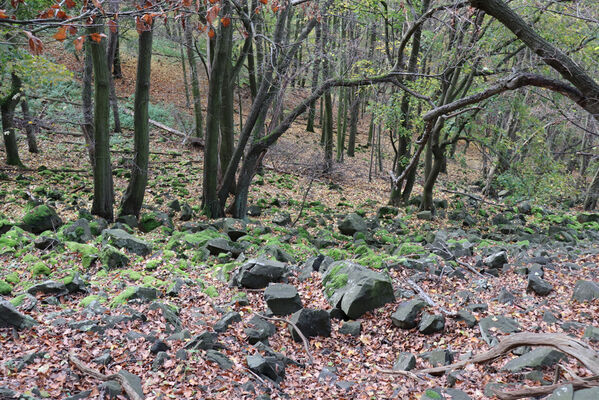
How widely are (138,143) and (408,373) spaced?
27.4ft

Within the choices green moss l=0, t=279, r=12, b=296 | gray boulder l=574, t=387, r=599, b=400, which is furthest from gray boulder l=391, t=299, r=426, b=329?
green moss l=0, t=279, r=12, b=296

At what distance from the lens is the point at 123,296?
5559mm

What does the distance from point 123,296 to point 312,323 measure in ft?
8.11

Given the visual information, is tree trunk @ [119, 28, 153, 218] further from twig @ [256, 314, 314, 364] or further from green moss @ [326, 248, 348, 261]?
twig @ [256, 314, 314, 364]

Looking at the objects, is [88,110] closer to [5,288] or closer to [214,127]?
[214,127]

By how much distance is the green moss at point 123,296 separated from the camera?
17.8ft

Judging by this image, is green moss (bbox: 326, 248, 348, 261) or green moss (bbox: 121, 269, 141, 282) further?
green moss (bbox: 326, 248, 348, 261)

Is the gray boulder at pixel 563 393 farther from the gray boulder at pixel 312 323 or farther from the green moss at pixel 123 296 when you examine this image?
the green moss at pixel 123 296

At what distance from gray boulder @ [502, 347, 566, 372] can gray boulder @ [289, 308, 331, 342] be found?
2168 millimetres

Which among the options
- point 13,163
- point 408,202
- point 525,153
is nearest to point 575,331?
point 408,202

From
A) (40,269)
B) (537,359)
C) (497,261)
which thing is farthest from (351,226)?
(537,359)

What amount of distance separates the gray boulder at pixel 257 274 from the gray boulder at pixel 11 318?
9.35 ft

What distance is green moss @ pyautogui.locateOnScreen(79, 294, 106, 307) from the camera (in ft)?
17.3

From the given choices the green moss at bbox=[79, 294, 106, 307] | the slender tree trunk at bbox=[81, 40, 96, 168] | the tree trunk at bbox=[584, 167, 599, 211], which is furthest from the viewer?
the tree trunk at bbox=[584, 167, 599, 211]
